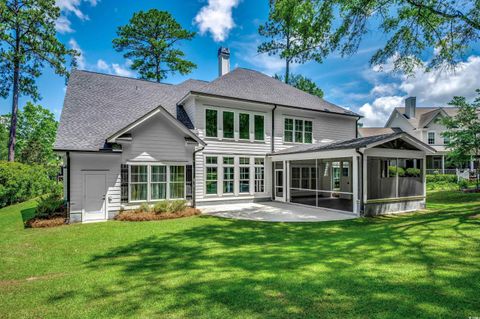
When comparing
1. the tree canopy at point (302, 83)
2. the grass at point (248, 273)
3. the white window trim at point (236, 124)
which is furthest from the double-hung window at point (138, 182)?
the tree canopy at point (302, 83)

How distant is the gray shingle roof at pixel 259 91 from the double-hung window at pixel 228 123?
1088 millimetres

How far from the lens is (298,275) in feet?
14.8

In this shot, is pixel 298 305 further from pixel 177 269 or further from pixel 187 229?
pixel 187 229

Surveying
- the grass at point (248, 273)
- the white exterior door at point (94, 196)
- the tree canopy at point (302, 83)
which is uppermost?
the tree canopy at point (302, 83)

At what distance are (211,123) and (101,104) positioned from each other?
19.4ft

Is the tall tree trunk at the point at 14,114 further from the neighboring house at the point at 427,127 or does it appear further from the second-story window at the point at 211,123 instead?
→ the neighboring house at the point at 427,127

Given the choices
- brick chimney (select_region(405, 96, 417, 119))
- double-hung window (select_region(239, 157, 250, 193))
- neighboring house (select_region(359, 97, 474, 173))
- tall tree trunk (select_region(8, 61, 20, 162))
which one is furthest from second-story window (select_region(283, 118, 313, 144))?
brick chimney (select_region(405, 96, 417, 119))

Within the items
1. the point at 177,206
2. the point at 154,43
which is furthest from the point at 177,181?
the point at 154,43

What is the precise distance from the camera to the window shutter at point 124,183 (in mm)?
11469

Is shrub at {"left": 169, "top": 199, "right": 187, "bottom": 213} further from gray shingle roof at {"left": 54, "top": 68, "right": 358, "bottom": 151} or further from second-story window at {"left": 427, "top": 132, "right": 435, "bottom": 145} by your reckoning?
second-story window at {"left": 427, "top": 132, "right": 435, "bottom": 145}

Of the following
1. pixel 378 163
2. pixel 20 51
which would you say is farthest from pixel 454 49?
pixel 20 51

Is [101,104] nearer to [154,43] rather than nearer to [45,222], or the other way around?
[45,222]

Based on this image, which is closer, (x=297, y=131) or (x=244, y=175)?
(x=244, y=175)

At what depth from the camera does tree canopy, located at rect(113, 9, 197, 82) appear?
26.2m
